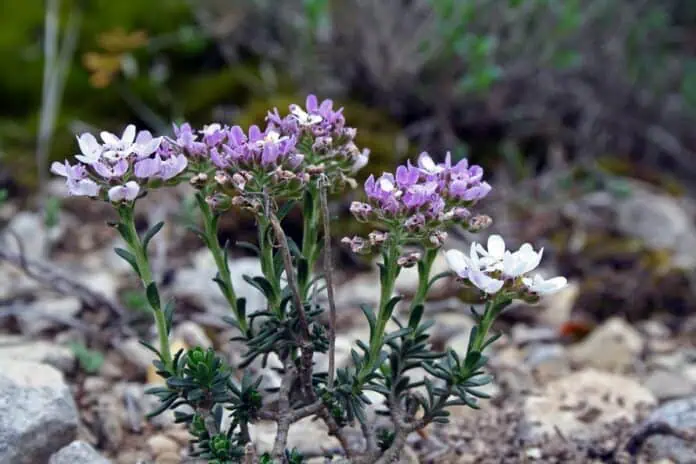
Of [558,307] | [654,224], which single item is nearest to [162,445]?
[558,307]

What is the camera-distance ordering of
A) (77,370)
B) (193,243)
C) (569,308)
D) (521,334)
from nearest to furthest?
(77,370), (521,334), (569,308), (193,243)

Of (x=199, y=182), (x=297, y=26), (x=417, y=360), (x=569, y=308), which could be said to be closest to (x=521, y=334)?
(x=569, y=308)

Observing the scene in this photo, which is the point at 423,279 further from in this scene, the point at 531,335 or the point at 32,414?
the point at 531,335

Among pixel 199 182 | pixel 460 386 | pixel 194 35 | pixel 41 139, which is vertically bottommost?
pixel 460 386

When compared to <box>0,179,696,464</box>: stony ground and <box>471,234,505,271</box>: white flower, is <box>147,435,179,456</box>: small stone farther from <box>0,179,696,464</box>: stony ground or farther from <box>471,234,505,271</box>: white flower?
<box>471,234,505,271</box>: white flower

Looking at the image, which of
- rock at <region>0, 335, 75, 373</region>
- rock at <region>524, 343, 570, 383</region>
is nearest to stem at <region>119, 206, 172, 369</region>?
rock at <region>0, 335, 75, 373</region>

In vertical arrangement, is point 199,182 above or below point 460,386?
above

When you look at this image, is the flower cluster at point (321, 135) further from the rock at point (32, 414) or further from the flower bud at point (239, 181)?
the rock at point (32, 414)

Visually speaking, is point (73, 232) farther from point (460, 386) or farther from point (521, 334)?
point (460, 386)

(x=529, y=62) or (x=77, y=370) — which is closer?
(x=77, y=370)
